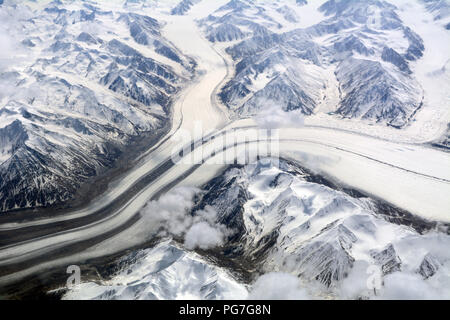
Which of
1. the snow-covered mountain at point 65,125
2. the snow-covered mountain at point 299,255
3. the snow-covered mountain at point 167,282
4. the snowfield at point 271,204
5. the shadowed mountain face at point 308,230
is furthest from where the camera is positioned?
the snow-covered mountain at point 65,125

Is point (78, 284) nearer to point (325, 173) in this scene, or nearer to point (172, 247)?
point (172, 247)

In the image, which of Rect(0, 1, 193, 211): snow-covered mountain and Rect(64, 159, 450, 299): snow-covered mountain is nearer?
Rect(64, 159, 450, 299): snow-covered mountain

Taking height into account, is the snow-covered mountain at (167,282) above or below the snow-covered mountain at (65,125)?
below

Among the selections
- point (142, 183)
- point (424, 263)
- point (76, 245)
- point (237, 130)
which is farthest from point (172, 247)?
point (237, 130)

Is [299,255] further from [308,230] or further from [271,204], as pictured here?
[271,204]

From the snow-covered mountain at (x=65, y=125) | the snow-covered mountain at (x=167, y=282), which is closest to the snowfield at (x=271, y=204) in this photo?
the snow-covered mountain at (x=167, y=282)

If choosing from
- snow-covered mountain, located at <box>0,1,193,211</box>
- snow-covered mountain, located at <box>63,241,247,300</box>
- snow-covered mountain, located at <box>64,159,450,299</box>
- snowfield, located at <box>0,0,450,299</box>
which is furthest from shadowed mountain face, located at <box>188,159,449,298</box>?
snow-covered mountain, located at <box>0,1,193,211</box>

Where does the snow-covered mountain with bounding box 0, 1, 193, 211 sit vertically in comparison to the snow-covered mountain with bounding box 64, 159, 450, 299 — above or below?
above

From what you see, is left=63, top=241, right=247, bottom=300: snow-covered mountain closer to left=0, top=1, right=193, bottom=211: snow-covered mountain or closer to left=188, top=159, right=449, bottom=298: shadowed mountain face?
left=188, top=159, right=449, bottom=298: shadowed mountain face

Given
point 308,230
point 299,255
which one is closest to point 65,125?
point 308,230

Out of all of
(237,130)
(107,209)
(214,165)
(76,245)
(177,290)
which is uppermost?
(237,130)

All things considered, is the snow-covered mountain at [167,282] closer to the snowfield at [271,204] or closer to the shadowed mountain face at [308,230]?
the snowfield at [271,204]
